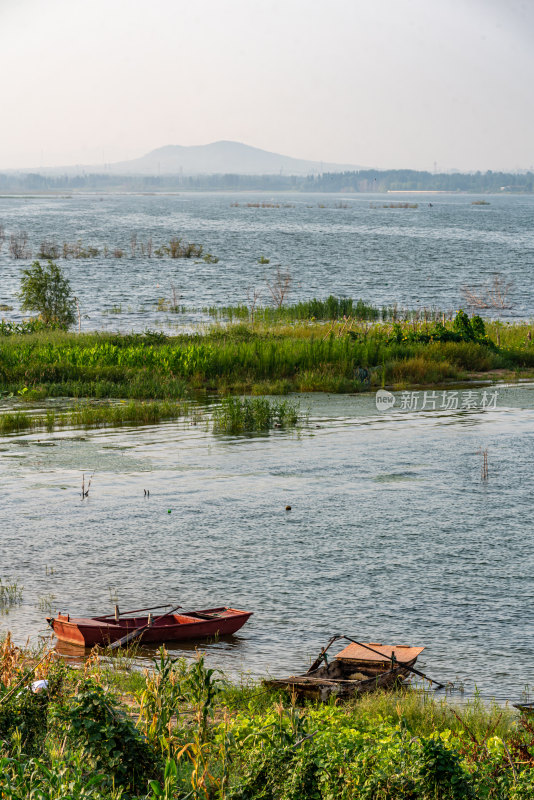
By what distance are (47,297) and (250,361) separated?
46.1 ft

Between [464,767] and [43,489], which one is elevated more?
[464,767]

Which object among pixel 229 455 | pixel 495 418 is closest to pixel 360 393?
pixel 495 418

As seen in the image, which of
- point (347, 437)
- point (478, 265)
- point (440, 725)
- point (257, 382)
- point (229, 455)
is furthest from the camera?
point (478, 265)

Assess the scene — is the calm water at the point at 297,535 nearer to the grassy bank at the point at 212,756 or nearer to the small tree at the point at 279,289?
the grassy bank at the point at 212,756

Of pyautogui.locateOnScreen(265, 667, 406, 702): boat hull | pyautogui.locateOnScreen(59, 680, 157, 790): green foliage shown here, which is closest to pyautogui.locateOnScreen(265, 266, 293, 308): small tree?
pyautogui.locateOnScreen(265, 667, 406, 702): boat hull

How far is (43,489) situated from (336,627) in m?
9.02

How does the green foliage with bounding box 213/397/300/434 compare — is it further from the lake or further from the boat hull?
the boat hull

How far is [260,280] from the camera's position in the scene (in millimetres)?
74062

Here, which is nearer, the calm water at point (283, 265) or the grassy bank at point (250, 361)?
the grassy bank at point (250, 361)

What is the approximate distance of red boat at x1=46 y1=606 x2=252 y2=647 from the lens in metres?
11.1

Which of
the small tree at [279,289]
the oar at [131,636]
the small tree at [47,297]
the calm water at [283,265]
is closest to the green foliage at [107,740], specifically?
the oar at [131,636]

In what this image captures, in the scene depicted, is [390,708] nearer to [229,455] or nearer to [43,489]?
[43,489]

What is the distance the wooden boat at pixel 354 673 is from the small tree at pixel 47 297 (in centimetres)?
3088

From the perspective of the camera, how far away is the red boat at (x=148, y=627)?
36.4 feet
